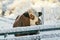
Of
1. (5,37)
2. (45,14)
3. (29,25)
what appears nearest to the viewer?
(5,37)

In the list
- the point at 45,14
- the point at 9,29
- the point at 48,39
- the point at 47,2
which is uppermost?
the point at 47,2

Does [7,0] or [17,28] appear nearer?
[17,28]

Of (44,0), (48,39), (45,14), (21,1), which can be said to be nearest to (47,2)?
(44,0)

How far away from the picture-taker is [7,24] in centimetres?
164

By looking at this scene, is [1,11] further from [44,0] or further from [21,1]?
[44,0]

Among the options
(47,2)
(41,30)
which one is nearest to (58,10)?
(47,2)

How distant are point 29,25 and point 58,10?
40cm

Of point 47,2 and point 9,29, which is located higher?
point 47,2

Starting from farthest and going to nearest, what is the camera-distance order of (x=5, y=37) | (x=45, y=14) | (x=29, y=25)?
(x=45, y=14) < (x=29, y=25) < (x=5, y=37)

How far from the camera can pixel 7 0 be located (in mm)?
1741

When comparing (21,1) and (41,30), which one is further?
(21,1)

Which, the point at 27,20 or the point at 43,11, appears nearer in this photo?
the point at 27,20

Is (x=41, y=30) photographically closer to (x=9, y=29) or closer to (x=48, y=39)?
(x=48, y=39)

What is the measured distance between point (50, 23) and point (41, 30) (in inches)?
5.6
